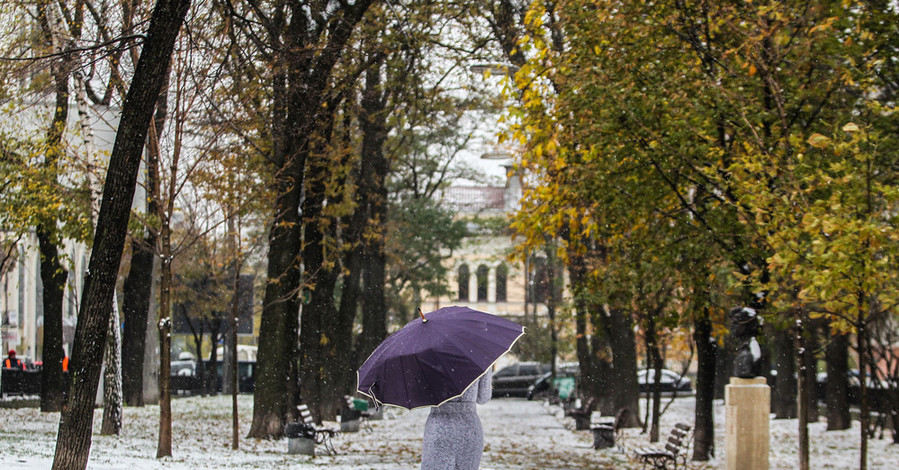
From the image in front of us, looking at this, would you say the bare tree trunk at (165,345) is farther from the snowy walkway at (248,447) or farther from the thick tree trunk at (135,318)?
the thick tree trunk at (135,318)

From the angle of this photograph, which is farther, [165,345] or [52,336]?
[52,336]

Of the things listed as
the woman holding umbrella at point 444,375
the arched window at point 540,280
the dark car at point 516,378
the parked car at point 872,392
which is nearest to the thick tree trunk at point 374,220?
the parked car at point 872,392

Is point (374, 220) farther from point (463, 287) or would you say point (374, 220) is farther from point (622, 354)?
point (463, 287)

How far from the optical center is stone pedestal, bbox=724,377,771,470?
11461 millimetres

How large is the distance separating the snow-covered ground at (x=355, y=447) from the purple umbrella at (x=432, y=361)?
6.06 m

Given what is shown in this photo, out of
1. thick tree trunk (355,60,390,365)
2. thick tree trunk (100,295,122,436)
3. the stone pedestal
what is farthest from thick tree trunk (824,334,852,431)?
thick tree trunk (100,295,122,436)

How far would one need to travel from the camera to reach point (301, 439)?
54.5 feet

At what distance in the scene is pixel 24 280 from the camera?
3950 centimetres

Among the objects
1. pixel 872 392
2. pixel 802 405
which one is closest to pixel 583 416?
pixel 872 392

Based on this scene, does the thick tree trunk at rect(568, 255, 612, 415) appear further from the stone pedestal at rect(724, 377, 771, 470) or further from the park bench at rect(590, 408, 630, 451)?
the stone pedestal at rect(724, 377, 771, 470)

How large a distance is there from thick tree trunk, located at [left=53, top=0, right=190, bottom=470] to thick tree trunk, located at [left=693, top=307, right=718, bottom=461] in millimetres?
10840

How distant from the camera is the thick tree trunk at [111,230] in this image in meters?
8.91

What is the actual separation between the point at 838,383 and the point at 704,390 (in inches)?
272

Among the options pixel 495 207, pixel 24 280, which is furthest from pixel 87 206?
pixel 495 207
